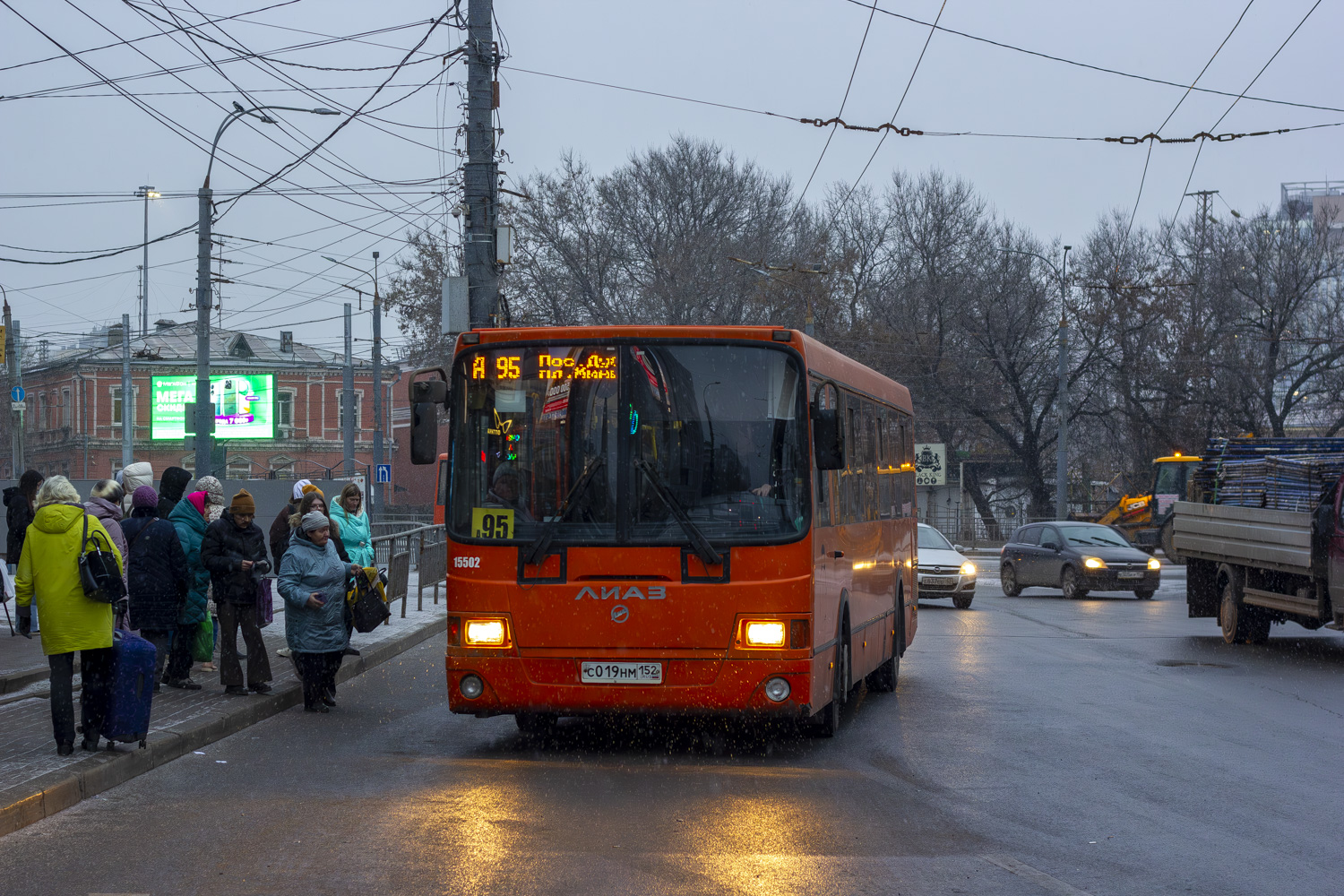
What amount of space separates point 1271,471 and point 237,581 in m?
11.6

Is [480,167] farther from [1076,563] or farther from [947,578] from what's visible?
[1076,563]

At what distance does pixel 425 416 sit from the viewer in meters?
9.09

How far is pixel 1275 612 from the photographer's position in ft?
56.3

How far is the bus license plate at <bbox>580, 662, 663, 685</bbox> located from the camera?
876 cm

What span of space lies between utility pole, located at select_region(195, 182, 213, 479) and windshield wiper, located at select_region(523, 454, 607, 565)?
44.7 ft

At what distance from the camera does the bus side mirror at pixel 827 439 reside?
888 cm

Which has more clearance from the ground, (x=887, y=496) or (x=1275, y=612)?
(x=887, y=496)

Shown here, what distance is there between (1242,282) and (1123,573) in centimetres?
2614

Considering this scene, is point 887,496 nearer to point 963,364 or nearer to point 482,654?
point 482,654

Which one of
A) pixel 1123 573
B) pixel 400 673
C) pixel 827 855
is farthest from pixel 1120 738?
pixel 1123 573

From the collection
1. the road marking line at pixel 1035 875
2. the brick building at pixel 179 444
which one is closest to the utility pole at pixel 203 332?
the road marking line at pixel 1035 875

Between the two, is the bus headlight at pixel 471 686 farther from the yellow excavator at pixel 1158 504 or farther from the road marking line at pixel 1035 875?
the yellow excavator at pixel 1158 504

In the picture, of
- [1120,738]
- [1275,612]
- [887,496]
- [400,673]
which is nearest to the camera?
[1120,738]

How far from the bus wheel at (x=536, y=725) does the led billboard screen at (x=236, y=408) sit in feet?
120
